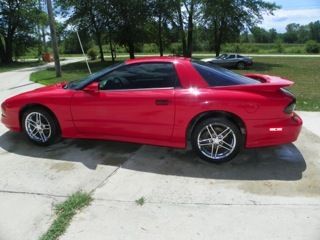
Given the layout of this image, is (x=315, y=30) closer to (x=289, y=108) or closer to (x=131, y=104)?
(x=289, y=108)

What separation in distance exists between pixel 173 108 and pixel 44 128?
6.90 feet

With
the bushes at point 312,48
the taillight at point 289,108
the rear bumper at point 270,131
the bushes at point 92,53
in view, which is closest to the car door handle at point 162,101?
the rear bumper at point 270,131

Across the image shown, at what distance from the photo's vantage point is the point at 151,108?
4984 mm

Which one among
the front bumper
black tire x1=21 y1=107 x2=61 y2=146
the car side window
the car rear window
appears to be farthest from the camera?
the front bumper

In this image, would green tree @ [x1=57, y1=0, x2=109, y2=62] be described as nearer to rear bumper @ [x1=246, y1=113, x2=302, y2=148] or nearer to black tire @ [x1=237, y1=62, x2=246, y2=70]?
Result: black tire @ [x1=237, y1=62, x2=246, y2=70]

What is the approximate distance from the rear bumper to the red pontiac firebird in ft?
0.04

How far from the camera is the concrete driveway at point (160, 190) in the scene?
3.41 m

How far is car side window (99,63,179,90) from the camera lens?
507 cm

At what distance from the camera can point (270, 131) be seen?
476 centimetres

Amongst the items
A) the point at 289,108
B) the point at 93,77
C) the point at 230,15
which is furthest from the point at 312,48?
the point at 93,77

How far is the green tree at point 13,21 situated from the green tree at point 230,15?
60.8ft

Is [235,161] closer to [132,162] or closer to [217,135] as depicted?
[217,135]

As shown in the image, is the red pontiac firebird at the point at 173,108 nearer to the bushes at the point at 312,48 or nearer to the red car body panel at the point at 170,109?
the red car body panel at the point at 170,109

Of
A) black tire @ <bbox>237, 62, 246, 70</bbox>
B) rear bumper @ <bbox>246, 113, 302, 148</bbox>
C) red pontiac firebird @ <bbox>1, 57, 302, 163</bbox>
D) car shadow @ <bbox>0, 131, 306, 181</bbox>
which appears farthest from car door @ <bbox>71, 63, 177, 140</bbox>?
black tire @ <bbox>237, 62, 246, 70</bbox>
